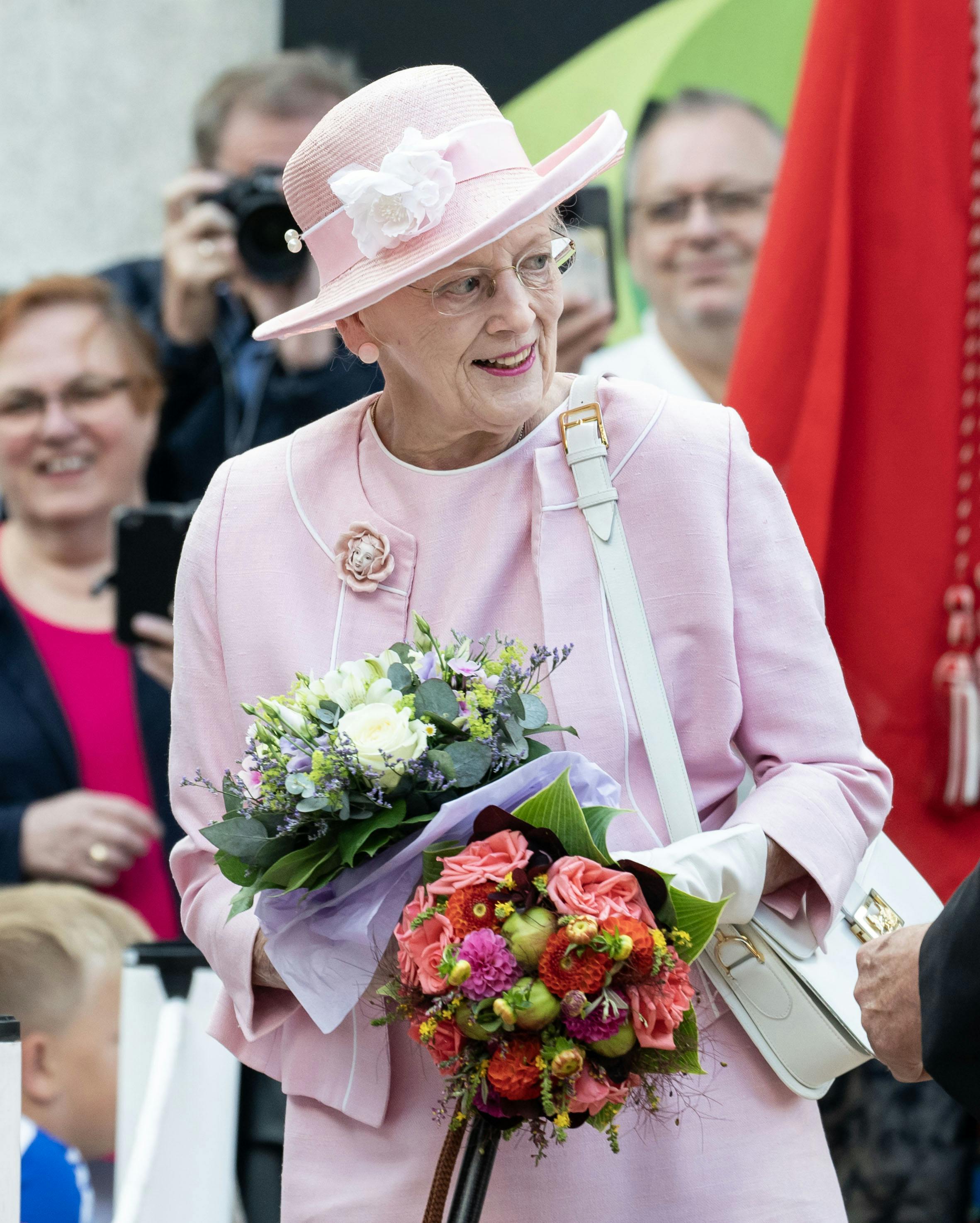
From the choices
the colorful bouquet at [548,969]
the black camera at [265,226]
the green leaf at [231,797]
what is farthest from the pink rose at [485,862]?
the black camera at [265,226]

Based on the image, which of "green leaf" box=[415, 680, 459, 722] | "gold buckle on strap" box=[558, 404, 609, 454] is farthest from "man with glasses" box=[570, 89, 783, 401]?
"green leaf" box=[415, 680, 459, 722]

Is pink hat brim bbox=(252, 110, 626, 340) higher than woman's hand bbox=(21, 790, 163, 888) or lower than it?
higher

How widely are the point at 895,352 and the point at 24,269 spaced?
7.37 ft

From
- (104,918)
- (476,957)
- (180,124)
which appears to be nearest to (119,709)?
(104,918)

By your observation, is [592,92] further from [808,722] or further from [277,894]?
[277,894]

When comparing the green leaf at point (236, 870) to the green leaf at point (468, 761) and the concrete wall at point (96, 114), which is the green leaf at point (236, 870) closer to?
Answer: the green leaf at point (468, 761)

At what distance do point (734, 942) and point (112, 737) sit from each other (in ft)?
7.59

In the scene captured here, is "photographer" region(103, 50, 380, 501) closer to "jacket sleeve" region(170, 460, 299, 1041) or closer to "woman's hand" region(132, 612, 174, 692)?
"woman's hand" region(132, 612, 174, 692)

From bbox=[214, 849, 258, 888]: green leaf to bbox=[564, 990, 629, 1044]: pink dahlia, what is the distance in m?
0.34

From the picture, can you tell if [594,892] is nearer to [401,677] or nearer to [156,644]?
[401,677]

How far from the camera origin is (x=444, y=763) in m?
1.33

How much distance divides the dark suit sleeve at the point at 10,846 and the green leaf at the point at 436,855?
234 cm

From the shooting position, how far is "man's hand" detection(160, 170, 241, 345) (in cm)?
365

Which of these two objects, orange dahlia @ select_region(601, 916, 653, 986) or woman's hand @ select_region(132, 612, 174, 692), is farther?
woman's hand @ select_region(132, 612, 174, 692)
